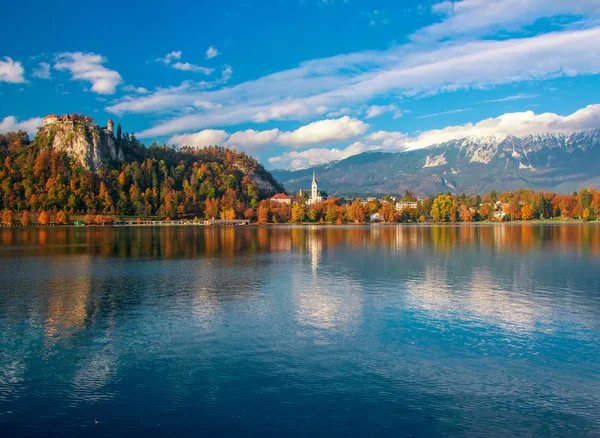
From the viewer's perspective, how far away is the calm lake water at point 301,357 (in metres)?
15.4

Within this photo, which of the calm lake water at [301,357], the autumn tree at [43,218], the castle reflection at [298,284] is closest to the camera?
the calm lake water at [301,357]

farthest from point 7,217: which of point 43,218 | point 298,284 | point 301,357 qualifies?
point 301,357

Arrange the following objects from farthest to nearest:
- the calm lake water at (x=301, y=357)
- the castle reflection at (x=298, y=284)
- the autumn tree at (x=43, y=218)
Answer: the autumn tree at (x=43, y=218) < the castle reflection at (x=298, y=284) < the calm lake water at (x=301, y=357)

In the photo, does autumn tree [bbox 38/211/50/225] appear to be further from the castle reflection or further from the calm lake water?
the calm lake water

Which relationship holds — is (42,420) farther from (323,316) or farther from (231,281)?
(231,281)

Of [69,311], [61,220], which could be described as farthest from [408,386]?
[61,220]

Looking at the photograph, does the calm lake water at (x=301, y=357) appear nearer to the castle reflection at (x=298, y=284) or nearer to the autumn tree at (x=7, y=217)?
the castle reflection at (x=298, y=284)

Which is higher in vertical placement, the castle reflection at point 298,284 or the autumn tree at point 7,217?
the autumn tree at point 7,217

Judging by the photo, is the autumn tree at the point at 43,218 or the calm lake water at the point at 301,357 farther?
the autumn tree at the point at 43,218

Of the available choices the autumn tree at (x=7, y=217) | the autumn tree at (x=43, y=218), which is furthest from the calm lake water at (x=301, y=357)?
the autumn tree at (x=7, y=217)

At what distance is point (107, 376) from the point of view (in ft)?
61.6

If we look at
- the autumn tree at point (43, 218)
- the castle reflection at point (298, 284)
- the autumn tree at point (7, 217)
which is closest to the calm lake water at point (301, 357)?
the castle reflection at point (298, 284)

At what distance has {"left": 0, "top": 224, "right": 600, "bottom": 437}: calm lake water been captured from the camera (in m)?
15.4

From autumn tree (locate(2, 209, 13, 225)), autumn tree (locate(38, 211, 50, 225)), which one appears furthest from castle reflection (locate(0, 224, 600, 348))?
autumn tree (locate(2, 209, 13, 225))
